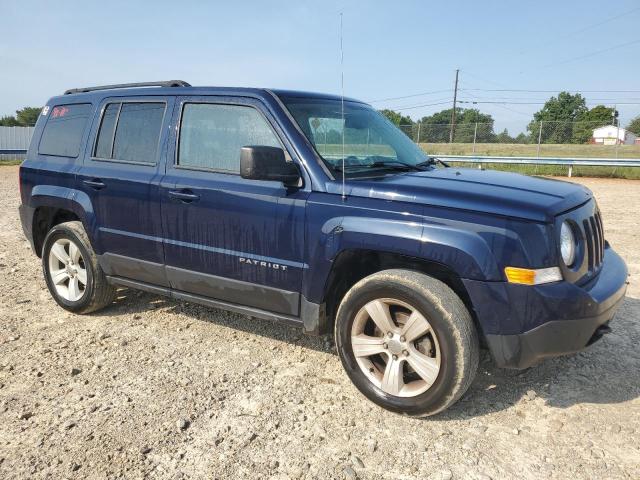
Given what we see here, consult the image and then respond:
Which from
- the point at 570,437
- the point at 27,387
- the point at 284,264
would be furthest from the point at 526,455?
the point at 27,387

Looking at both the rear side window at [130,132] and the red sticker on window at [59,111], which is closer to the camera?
the rear side window at [130,132]

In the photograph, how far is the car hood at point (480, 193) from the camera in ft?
8.93

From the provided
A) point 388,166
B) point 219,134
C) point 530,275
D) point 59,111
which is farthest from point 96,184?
point 530,275

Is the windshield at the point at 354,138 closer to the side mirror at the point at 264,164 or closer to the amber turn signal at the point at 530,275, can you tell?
the side mirror at the point at 264,164

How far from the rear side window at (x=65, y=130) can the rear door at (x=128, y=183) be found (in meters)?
0.23

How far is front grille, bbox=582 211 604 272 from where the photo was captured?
3.01 metres

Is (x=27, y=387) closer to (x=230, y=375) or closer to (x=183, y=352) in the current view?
(x=183, y=352)

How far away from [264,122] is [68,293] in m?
2.62

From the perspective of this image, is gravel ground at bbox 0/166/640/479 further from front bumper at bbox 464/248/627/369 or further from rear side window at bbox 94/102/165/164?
rear side window at bbox 94/102/165/164

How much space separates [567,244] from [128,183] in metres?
3.13

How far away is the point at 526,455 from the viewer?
105 inches

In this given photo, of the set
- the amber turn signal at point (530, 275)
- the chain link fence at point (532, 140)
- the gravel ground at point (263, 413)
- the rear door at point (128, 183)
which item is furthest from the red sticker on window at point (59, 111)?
the chain link fence at point (532, 140)

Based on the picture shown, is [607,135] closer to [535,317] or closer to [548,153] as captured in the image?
[548,153]

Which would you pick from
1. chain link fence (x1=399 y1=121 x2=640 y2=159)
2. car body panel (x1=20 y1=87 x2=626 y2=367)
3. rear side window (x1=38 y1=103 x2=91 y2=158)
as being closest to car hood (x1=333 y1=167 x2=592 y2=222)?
car body panel (x1=20 y1=87 x2=626 y2=367)
